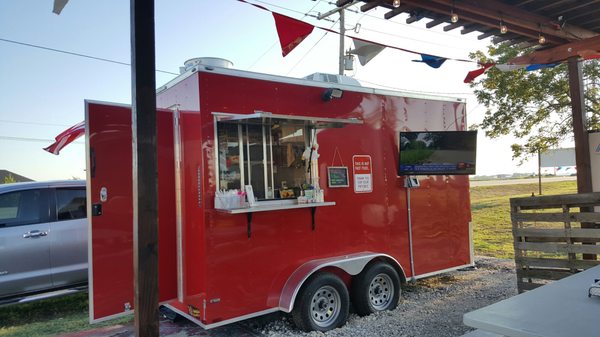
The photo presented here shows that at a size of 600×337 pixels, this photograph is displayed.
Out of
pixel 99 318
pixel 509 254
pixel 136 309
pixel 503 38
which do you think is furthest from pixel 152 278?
pixel 509 254

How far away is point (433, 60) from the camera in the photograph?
608 centimetres

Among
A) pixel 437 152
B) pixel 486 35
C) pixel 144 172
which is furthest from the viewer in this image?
pixel 437 152

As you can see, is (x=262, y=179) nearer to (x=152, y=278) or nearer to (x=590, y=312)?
(x=152, y=278)

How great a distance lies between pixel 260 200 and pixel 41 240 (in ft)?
10.6

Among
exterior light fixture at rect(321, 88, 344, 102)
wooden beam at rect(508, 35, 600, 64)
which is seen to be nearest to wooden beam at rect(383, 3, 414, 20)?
exterior light fixture at rect(321, 88, 344, 102)

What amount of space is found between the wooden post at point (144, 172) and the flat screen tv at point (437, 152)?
385 cm

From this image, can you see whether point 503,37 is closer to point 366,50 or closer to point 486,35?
point 486,35

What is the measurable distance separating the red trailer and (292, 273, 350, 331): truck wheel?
1 cm

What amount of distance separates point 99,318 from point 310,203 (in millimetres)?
2359

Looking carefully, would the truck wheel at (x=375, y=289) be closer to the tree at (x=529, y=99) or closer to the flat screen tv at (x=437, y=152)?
the flat screen tv at (x=437, y=152)

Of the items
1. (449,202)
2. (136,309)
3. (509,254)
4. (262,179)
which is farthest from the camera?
(509,254)

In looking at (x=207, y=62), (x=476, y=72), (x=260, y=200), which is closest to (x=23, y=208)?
(x=207, y=62)

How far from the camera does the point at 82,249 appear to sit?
237 inches

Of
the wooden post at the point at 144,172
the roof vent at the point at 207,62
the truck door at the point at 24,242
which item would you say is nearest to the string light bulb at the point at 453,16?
the roof vent at the point at 207,62
